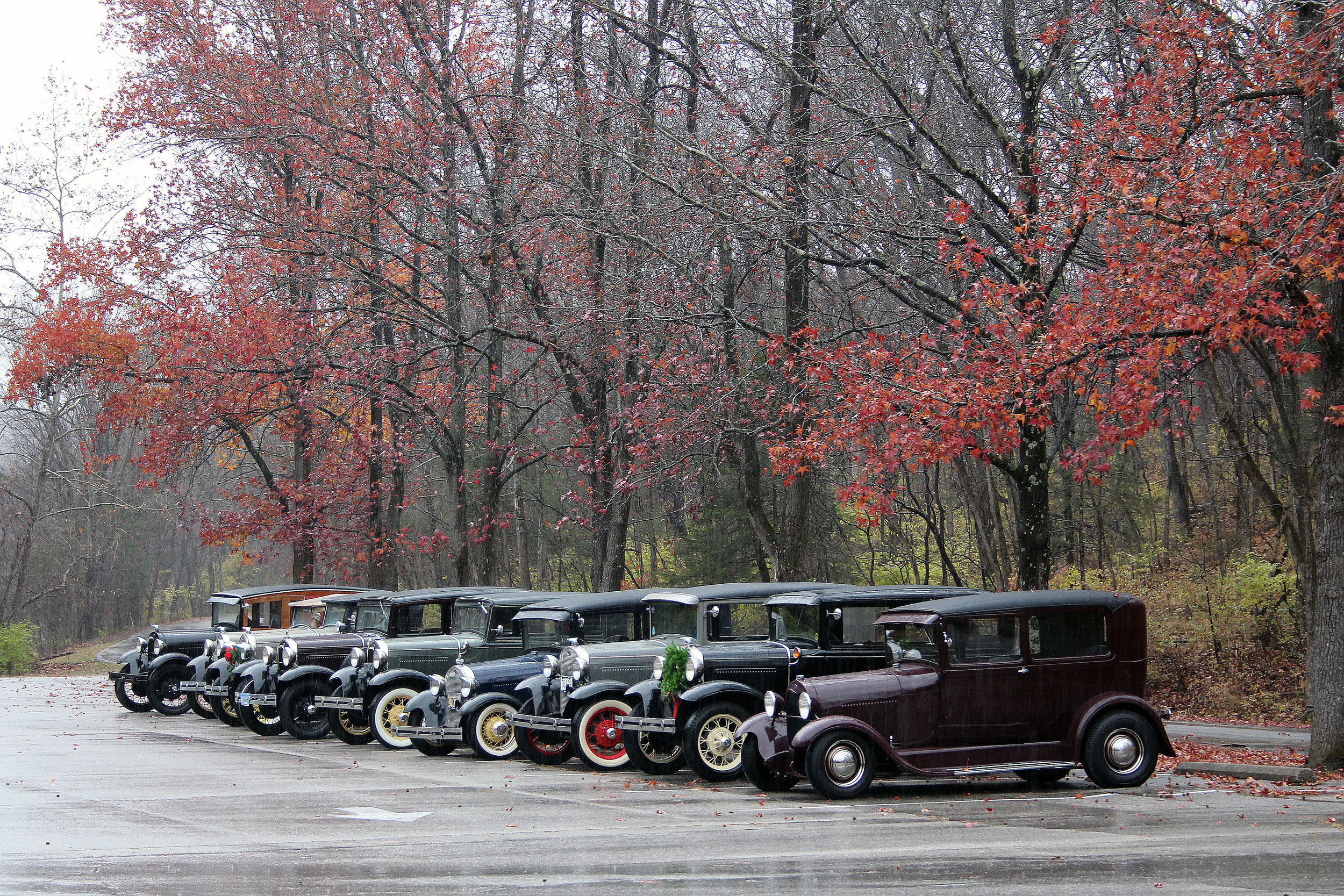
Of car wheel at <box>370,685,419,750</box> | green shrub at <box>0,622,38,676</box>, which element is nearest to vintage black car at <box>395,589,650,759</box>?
car wheel at <box>370,685,419,750</box>

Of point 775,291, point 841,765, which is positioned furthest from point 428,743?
point 775,291

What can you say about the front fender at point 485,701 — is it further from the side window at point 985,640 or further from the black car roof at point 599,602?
the side window at point 985,640

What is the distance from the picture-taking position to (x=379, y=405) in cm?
2795

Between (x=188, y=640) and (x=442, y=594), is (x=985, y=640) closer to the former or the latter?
(x=442, y=594)

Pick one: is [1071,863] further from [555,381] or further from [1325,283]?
[555,381]

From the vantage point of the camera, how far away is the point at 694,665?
12227mm

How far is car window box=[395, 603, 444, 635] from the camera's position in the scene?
17547 mm

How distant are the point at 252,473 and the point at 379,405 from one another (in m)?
8.98

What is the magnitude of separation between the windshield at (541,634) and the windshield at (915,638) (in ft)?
17.3

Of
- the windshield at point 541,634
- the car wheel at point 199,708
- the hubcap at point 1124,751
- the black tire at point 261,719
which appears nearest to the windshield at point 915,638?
the hubcap at point 1124,751

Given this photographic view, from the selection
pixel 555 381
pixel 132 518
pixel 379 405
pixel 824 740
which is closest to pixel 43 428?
pixel 132 518

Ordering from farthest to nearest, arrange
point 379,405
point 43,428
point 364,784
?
point 43,428 < point 379,405 < point 364,784

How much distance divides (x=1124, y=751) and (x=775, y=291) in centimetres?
1444

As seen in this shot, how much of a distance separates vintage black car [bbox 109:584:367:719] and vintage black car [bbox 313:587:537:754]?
517cm
